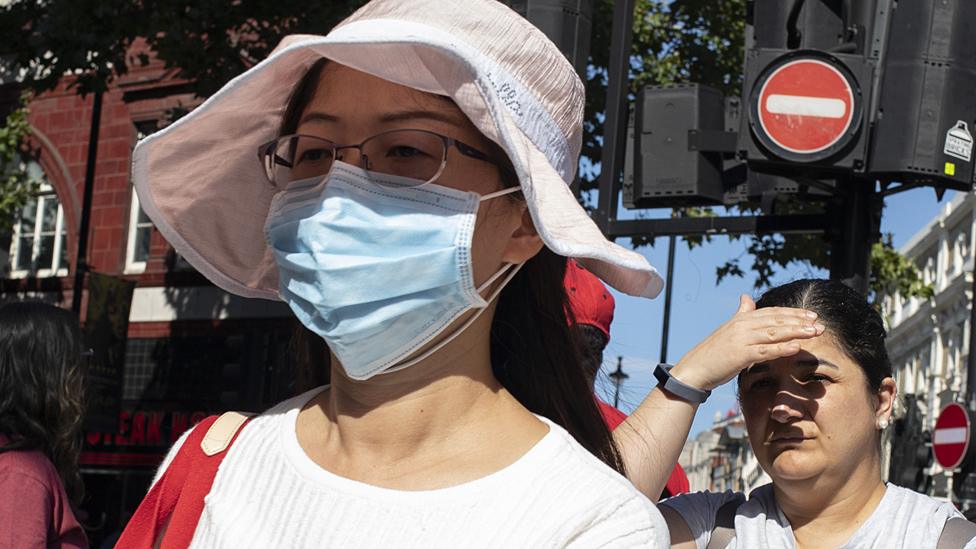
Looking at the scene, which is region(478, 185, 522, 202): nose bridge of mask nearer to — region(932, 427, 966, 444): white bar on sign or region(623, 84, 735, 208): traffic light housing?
region(623, 84, 735, 208): traffic light housing

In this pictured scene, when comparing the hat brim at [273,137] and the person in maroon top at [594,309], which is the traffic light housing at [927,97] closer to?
the person in maroon top at [594,309]

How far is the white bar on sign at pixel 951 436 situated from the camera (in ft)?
44.3

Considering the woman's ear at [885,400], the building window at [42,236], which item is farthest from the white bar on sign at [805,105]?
the building window at [42,236]

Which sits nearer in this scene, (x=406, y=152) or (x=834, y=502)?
(x=406, y=152)

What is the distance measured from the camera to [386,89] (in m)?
2.01

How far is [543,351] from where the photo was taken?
7.30ft

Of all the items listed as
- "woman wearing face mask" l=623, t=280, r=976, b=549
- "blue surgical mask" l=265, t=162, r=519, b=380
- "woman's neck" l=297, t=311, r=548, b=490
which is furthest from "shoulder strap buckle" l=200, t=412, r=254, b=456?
"woman wearing face mask" l=623, t=280, r=976, b=549

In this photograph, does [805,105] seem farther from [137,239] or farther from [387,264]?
[137,239]

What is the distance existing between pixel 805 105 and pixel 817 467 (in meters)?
3.14

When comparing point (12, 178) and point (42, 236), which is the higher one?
point (12, 178)

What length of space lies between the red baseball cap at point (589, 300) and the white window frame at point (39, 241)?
692 inches

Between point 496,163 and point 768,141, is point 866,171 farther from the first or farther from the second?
point 496,163

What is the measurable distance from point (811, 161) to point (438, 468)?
400 cm

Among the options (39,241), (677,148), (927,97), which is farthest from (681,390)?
(39,241)
